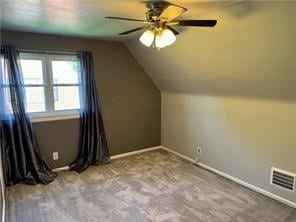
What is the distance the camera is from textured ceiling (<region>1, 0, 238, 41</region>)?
1906 mm

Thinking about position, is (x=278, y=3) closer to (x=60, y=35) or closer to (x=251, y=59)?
(x=251, y=59)

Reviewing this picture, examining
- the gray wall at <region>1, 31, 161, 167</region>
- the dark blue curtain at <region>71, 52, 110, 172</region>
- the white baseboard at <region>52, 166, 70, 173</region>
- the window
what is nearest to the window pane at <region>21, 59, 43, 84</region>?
the window

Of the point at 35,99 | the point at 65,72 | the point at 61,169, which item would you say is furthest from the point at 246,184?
the point at 35,99

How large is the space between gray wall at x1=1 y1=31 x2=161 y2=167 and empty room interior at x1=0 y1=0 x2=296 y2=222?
0.8 inches

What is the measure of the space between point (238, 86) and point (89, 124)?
2.36m

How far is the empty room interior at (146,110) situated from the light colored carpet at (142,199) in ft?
0.06

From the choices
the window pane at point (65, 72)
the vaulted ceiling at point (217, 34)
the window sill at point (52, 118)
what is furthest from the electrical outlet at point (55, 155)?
the vaulted ceiling at point (217, 34)

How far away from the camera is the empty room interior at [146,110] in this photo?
2125 millimetres

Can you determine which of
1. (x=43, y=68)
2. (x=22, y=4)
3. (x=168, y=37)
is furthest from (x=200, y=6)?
(x=43, y=68)

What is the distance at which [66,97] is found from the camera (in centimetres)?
354

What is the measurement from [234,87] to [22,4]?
257cm

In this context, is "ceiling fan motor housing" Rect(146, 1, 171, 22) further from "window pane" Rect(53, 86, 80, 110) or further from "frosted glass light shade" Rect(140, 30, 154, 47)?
"window pane" Rect(53, 86, 80, 110)

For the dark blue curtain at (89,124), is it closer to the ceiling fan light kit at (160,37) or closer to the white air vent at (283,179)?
the ceiling fan light kit at (160,37)

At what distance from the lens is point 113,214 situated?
7.98ft
